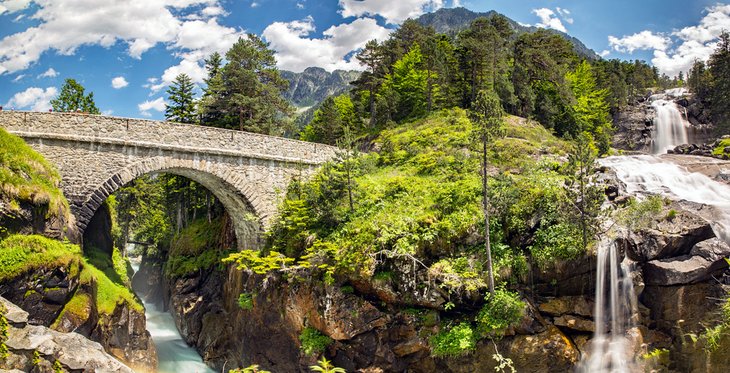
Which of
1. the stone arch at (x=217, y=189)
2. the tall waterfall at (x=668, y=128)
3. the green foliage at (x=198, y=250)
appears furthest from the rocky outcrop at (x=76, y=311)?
the tall waterfall at (x=668, y=128)

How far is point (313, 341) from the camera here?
58.9ft

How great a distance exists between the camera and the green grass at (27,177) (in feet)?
52.4

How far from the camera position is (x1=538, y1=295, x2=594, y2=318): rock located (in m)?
15.7

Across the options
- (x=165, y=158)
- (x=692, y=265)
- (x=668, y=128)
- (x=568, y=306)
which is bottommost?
(x=568, y=306)

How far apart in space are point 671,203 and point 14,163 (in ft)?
83.7

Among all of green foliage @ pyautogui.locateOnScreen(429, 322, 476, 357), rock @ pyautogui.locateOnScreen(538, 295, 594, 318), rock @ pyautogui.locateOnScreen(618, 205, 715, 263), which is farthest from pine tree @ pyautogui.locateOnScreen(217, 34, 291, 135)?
rock @ pyautogui.locateOnScreen(618, 205, 715, 263)

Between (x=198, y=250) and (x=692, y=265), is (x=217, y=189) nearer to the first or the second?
(x=198, y=250)

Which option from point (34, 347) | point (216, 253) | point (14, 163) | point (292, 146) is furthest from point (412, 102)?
point (34, 347)

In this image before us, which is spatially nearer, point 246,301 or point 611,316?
point 611,316

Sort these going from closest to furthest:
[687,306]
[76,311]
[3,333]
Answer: [3,333] < [687,306] < [76,311]

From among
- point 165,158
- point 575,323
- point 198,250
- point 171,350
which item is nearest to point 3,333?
point 165,158

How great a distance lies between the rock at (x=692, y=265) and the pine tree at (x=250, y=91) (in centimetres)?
2428

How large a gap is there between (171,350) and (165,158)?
38.3 feet

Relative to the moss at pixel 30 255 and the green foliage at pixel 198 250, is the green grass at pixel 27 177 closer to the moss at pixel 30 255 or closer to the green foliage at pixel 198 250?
the moss at pixel 30 255
